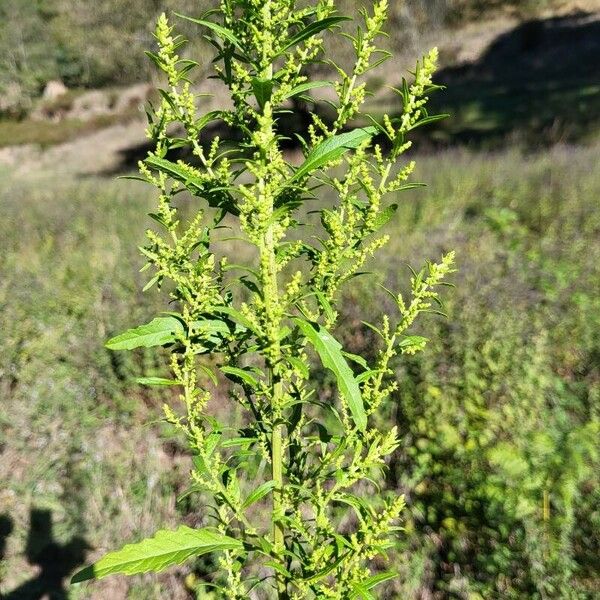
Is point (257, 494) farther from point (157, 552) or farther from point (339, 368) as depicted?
point (339, 368)

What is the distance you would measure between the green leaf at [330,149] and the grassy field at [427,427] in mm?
2441

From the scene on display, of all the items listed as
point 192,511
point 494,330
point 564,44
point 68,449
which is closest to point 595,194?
point 494,330

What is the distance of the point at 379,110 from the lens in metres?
17.1

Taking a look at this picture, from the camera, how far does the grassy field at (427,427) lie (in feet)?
9.57

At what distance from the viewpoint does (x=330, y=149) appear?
1.14m

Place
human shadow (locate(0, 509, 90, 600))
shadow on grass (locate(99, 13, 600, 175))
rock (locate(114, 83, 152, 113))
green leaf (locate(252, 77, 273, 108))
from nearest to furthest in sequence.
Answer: green leaf (locate(252, 77, 273, 108))
human shadow (locate(0, 509, 90, 600))
shadow on grass (locate(99, 13, 600, 175))
rock (locate(114, 83, 152, 113))

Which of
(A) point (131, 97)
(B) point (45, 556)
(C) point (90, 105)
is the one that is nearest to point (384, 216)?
(B) point (45, 556)

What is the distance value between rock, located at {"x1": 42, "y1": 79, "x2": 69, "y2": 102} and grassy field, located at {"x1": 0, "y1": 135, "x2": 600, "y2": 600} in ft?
82.4

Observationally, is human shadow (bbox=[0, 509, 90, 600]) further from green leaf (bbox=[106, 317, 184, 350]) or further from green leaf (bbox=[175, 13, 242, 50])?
green leaf (bbox=[175, 13, 242, 50])

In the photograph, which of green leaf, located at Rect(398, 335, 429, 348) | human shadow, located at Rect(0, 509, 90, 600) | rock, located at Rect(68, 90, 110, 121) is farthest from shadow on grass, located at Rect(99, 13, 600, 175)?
green leaf, located at Rect(398, 335, 429, 348)

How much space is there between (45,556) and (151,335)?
3.05 m

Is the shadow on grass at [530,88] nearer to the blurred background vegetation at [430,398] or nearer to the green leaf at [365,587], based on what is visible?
the blurred background vegetation at [430,398]

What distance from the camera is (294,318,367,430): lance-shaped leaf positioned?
3.56 feet

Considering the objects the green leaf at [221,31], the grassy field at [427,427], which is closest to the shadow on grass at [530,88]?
the grassy field at [427,427]
